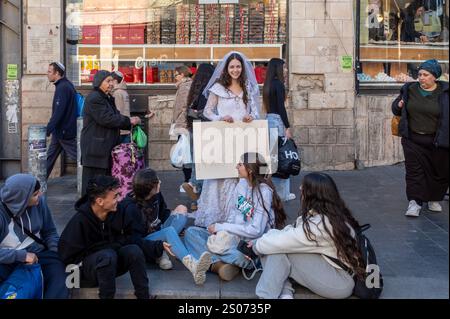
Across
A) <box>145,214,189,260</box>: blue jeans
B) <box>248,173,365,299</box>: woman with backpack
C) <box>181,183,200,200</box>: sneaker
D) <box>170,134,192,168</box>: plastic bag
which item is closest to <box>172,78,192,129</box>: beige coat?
<box>170,134,192,168</box>: plastic bag

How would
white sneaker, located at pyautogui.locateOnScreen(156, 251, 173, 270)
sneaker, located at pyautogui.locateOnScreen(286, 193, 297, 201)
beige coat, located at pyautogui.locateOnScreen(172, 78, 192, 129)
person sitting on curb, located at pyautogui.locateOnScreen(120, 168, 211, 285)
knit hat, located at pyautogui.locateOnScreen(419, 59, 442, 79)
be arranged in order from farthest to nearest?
beige coat, located at pyautogui.locateOnScreen(172, 78, 192, 129), sneaker, located at pyautogui.locateOnScreen(286, 193, 297, 201), knit hat, located at pyautogui.locateOnScreen(419, 59, 442, 79), white sneaker, located at pyautogui.locateOnScreen(156, 251, 173, 270), person sitting on curb, located at pyautogui.locateOnScreen(120, 168, 211, 285)

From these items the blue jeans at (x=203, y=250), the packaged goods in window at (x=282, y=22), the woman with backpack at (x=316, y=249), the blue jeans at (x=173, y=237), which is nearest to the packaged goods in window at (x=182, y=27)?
the packaged goods in window at (x=282, y=22)

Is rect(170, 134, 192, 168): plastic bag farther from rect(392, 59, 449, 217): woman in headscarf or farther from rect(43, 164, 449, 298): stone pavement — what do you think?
rect(392, 59, 449, 217): woman in headscarf

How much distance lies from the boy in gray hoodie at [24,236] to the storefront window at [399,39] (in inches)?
276

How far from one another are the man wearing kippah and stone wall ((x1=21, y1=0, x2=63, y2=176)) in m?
1.10

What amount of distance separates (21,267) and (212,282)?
1498 mm

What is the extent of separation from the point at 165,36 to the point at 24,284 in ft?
21.9

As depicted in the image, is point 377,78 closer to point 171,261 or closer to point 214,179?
point 214,179

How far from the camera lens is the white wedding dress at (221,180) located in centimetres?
647

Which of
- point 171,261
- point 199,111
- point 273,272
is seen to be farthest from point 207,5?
point 273,272

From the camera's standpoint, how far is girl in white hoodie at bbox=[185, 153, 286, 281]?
5199 millimetres

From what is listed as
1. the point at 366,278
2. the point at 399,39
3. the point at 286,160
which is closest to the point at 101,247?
A: the point at 366,278
